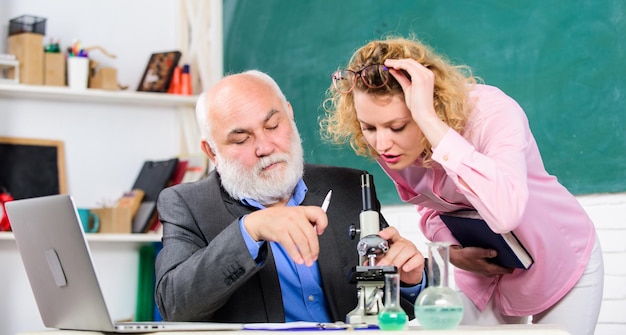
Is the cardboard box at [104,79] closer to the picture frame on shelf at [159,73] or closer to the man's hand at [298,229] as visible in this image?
the picture frame on shelf at [159,73]

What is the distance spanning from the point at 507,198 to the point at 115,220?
3.55 meters

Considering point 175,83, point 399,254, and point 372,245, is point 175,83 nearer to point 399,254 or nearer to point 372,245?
point 399,254

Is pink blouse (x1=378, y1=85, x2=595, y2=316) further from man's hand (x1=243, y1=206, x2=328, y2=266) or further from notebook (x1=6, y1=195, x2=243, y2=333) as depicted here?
notebook (x1=6, y1=195, x2=243, y2=333)

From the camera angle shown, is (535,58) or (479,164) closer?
(479,164)

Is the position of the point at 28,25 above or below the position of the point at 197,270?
above

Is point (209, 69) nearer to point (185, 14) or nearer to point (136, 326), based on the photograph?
point (185, 14)

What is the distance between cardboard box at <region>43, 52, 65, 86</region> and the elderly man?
269cm

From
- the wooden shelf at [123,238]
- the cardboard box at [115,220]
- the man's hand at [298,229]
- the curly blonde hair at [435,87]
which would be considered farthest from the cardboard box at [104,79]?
the man's hand at [298,229]

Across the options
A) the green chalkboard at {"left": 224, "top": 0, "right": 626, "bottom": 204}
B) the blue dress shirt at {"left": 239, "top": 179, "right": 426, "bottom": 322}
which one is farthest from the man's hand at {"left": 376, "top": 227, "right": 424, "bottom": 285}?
the green chalkboard at {"left": 224, "top": 0, "right": 626, "bottom": 204}

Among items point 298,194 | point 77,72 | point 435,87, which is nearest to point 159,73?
point 77,72

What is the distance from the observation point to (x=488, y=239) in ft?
7.02

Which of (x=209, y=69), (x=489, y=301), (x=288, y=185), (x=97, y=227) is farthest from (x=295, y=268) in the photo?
(x=209, y=69)

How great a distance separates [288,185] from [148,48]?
349 centimetres

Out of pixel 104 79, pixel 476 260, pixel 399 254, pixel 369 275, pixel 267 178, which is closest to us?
pixel 369 275
